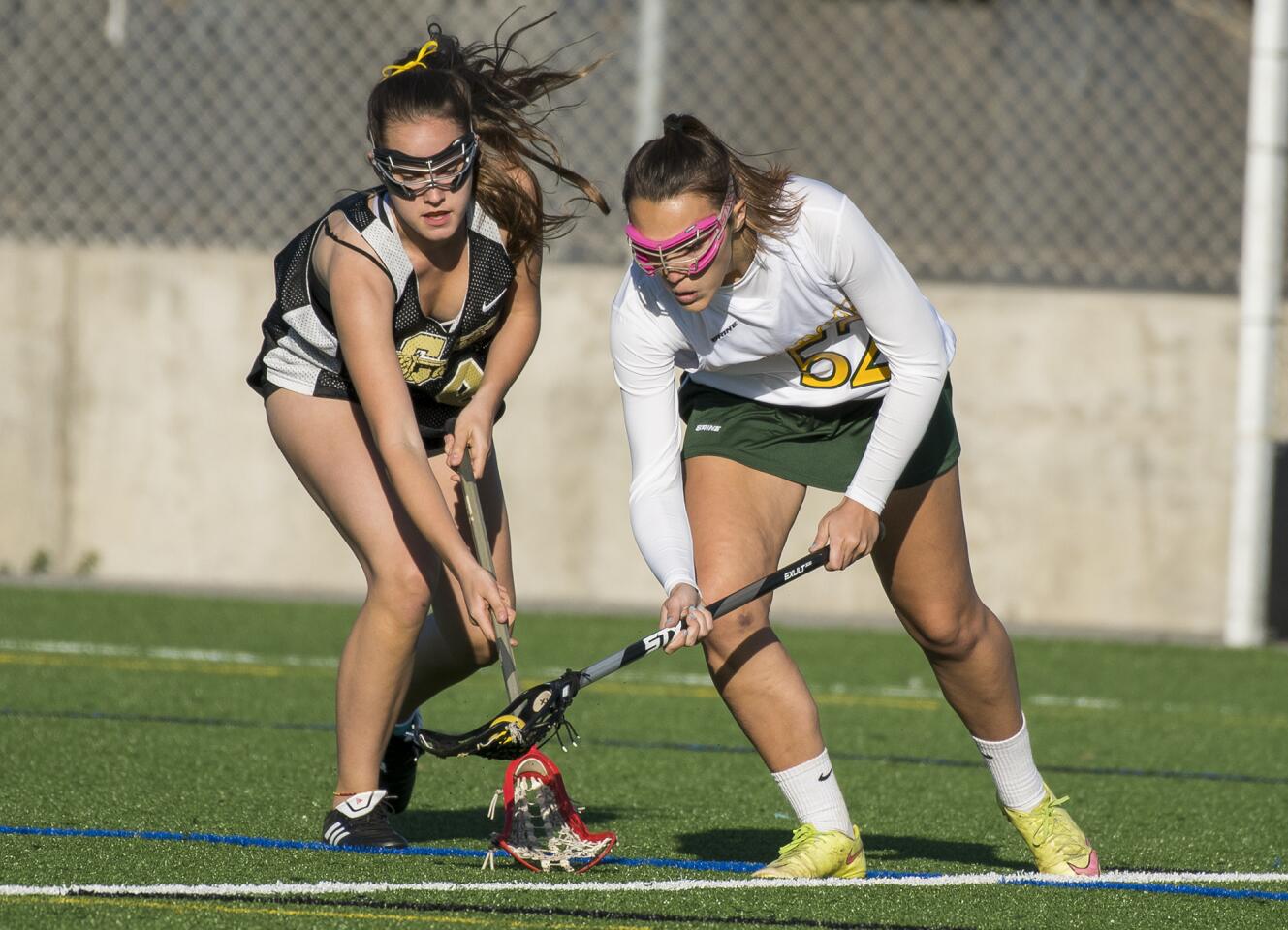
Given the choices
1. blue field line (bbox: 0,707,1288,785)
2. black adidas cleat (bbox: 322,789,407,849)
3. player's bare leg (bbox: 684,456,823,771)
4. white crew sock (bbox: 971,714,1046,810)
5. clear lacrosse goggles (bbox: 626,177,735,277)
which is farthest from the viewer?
blue field line (bbox: 0,707,1288,785)

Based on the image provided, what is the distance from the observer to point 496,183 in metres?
4.03

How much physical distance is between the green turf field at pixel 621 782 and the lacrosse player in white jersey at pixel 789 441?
285 millimetres

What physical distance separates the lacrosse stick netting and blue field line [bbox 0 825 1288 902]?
106 millimetres

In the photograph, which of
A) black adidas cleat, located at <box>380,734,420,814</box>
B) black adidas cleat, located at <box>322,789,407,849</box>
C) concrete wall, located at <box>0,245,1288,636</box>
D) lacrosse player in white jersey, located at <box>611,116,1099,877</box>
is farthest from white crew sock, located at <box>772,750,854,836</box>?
concrete wall, located at <box>0,245,1288,636</box>

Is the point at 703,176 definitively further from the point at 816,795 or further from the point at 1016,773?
the point at 1016,773

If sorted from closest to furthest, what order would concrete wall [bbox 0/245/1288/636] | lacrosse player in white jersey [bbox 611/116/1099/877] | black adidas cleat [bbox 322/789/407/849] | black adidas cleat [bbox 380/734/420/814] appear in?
1. lacrosse player in white jersey [bbox 611/116/1099/877]
2. black adidas cleat [bbox 322/789/407/849]
3. black adidas cleat [bbox 380/734/420/814]
4. concrete wall [bbox 0/245/1288/636]

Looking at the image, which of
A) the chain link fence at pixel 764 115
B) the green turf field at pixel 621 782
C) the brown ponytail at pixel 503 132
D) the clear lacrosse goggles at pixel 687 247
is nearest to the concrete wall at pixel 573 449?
the chain link fence at pixel 764 115

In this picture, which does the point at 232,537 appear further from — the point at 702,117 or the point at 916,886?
the point at 916,886

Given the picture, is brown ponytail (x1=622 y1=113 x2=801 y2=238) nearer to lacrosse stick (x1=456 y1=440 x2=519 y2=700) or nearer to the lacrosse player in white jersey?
the lacrosse player in white jersey

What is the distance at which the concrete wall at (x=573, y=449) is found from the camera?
8133 mm

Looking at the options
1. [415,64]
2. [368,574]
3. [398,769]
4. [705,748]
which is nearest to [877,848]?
[398,769]

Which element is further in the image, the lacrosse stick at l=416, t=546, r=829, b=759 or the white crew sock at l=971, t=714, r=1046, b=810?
the white crew sock at l=971, t=714, r=1046, b=810

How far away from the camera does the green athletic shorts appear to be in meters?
3.84

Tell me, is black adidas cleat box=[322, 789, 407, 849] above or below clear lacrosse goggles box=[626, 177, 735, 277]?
below
